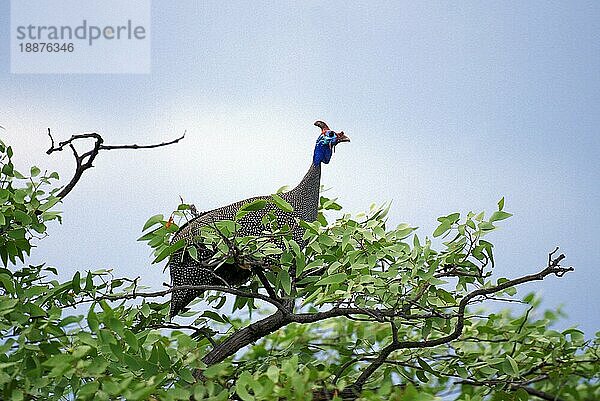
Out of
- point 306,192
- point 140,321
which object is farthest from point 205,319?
point 306,192

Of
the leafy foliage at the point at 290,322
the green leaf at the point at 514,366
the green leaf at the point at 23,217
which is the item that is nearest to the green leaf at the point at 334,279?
the leafy foliage at the point at 290,322

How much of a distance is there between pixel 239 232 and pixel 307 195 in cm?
25

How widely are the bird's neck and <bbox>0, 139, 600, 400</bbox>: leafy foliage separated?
0.36 ft

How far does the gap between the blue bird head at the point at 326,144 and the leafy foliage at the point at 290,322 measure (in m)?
0.22

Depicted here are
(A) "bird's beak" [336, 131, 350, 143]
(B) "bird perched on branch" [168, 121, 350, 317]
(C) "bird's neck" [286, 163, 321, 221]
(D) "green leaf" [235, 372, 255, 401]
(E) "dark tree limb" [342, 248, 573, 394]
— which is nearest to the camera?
(D) "green leaf" [235, 372, 255, 401]

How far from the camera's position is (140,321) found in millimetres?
1983

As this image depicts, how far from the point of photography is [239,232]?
1.78m

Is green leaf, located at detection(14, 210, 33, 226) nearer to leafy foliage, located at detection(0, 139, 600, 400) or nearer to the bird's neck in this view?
leafy foliage, located at detection(0, 139, 600, 400)

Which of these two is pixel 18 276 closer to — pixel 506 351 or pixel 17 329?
pixel 17 329

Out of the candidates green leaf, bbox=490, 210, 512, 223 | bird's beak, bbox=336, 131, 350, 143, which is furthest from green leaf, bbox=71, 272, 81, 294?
green leaf, bbox=490, 210, 512, 223

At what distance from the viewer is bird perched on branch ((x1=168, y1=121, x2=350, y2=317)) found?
179cm

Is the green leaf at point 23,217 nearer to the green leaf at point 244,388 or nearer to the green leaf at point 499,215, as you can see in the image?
the green leaf at point 244,388

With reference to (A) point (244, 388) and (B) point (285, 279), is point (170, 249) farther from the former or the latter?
(A) point (244, 388)

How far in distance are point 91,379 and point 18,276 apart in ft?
1.70
